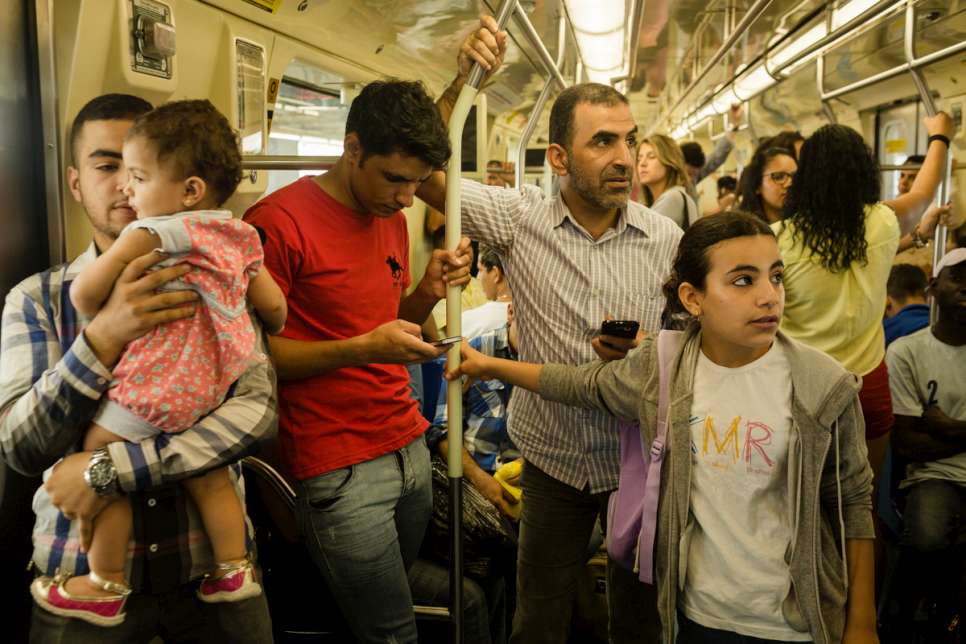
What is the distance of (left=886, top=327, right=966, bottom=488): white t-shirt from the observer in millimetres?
3299

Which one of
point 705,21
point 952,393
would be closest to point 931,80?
point 705,21

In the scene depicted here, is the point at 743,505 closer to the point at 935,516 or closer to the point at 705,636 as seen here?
the point at 705,636

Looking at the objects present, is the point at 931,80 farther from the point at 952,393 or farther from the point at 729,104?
the point at 952,393

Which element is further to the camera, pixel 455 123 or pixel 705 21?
pixel 705 21

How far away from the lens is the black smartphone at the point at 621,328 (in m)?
2.08

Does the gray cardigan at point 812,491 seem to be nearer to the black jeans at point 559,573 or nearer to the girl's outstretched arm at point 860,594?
the girl's outstretched arm at point 860,594

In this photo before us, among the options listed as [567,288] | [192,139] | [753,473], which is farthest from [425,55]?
[753,473]

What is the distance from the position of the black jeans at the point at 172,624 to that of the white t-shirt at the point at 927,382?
2.86 m

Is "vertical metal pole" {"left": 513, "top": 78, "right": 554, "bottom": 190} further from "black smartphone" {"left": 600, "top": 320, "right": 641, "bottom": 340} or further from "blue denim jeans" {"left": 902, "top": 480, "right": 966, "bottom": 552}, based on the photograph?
"blue denim jeans" {"left": 902, "top": 480, "right": 966, "bottom": 552}

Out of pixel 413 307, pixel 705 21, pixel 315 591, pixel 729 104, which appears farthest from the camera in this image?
pixel 729 104

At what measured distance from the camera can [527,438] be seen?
7.88 ft

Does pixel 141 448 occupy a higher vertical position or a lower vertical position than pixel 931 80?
lower

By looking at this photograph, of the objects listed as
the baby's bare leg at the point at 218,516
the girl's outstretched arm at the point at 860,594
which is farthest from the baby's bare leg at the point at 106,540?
the girl's outstretched arm at the point at 860,594

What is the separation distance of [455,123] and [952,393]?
8.76ft
